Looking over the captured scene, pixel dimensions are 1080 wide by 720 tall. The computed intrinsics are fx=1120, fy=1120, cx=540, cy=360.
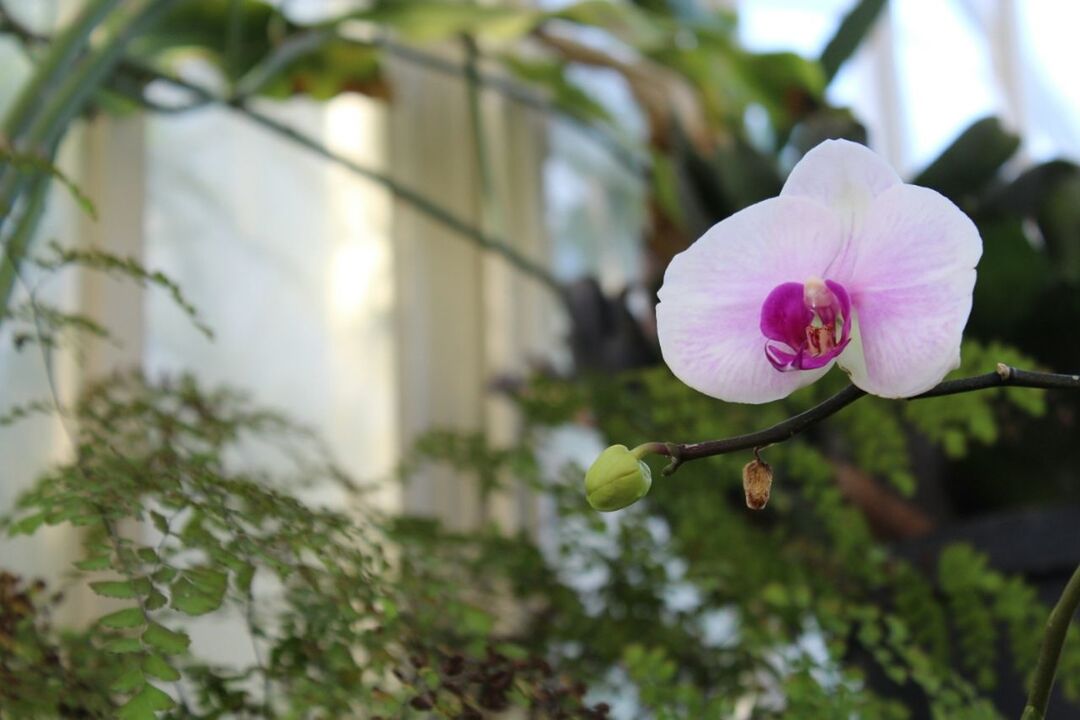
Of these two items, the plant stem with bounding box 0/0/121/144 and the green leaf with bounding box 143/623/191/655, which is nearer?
the green leaf with bounding box 143/623/191/655

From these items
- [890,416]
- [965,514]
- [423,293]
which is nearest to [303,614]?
[890,416]

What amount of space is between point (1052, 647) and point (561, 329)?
1.14 meters

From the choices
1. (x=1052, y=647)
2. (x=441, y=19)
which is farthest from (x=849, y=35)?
(x=1052, y=647)

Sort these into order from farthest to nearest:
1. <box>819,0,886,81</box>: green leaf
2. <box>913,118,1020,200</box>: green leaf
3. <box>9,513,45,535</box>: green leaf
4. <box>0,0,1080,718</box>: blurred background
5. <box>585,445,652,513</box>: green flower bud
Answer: <box>819,0,886,81</box>: green leaf < <box>913,118,1020,200</box>: green leaf < <box>0,0,1080,718</box>: blurred background < <box>9,513,45,535</box>: green leaf < <box>585,445,652,513</box>: green flower bud

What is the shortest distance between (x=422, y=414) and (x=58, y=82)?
638 mm

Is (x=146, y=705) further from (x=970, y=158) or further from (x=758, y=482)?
(x=970, y=158)

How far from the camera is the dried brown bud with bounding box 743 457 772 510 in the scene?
0.34 meters

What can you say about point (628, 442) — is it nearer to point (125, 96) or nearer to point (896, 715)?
point (896, 715)

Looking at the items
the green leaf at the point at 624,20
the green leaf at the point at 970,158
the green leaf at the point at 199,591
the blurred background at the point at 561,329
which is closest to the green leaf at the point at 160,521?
the green leaf at the point at 199,591

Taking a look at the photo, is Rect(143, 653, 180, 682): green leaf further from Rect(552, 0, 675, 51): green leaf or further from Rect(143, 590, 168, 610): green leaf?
Rect(552, 0, 675, 51): green leaf

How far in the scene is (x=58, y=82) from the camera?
2.18 ft

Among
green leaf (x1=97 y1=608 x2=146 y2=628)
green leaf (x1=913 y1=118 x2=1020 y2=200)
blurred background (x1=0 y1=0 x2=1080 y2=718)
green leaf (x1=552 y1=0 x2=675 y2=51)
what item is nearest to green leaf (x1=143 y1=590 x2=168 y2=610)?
green leaf (x1=97 y1=608 x2=146 y2=628)

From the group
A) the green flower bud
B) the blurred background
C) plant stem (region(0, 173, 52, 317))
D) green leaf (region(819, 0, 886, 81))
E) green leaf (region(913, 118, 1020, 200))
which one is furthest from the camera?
green leaf (region(819, 0, 886, 81))

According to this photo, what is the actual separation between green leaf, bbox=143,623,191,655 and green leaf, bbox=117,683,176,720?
0.05 feet
